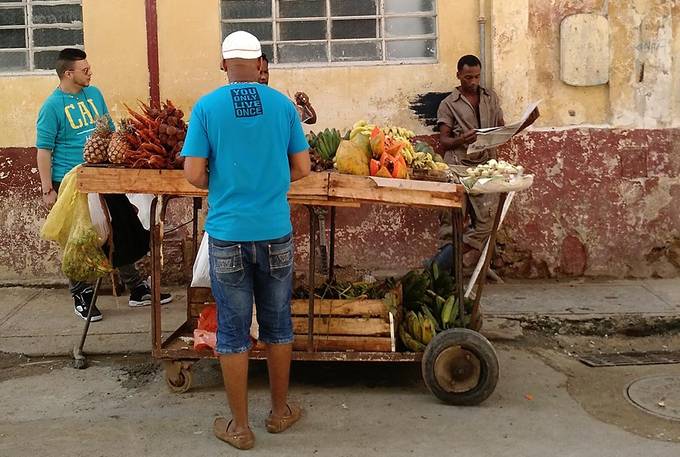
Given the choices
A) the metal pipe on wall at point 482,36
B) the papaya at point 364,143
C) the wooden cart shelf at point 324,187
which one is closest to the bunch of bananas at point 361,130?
the papaya at point 364,143

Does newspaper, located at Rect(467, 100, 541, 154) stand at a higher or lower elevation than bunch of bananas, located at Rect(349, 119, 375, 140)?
lower

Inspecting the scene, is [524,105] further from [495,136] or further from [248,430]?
[248,430]

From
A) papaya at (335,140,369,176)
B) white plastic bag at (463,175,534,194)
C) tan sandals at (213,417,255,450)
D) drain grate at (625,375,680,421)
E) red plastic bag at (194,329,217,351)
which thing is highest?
papaya at (335,140,369,176)

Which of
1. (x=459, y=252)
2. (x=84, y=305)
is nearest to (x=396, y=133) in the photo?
(x=459, y=252)

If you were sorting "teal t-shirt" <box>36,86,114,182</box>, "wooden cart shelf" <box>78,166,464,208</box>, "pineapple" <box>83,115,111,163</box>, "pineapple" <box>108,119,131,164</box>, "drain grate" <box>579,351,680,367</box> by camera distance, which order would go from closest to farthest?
"wooden cart shelf" <box>78,166,464,208</box>, "pineapple" <box>108,119,131,164</box>, "pineapple" <box>83,115,111,163</box>, "drain grate" <box>579,351,680,367</box>, "teal t-shirt" <box>36,86,114,182</box>

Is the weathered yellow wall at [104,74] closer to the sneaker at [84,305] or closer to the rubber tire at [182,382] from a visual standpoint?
the sneaker at [84,305]

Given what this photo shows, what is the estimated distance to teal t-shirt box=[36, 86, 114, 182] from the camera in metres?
6.18

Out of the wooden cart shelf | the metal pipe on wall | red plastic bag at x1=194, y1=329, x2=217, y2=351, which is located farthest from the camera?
the metal pipe on wall

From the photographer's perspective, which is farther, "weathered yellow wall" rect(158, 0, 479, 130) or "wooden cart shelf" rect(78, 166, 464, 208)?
"weathered yellow wall" rect(158, 0, 479, 130)

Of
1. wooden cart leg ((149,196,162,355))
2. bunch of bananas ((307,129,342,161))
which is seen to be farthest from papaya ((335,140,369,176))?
wooden cart leg ((149,196,162,355))

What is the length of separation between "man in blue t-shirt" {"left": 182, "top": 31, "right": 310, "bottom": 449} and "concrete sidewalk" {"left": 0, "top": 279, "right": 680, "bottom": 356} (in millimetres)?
1767

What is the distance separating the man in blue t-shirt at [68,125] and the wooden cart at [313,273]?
1522 mm

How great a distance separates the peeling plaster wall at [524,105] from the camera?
23.1 feet

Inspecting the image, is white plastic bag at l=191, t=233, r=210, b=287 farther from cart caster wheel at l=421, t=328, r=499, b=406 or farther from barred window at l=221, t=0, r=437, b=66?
barred window at l=221, t=0, r=437, b=66
